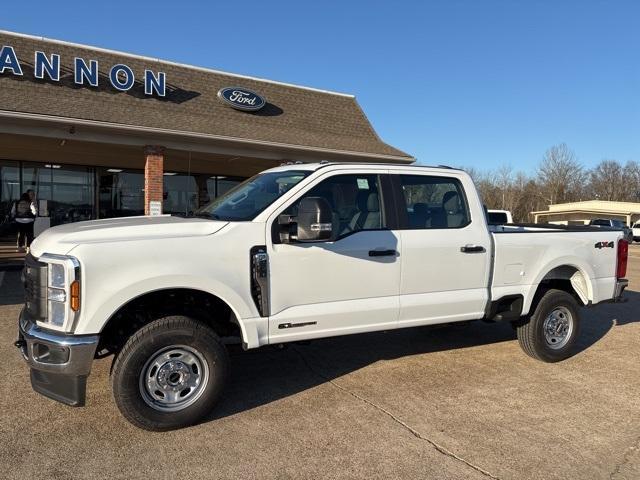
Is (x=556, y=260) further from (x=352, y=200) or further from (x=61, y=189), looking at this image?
(x=61, y=189)

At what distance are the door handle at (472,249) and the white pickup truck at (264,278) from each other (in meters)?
0.02

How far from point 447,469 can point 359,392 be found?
138 centimetres

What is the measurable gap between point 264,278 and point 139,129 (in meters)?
8.84

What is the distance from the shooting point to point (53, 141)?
12.8 meters

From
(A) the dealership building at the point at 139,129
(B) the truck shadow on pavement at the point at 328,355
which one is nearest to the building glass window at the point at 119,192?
(A) the dealership building at the point at 139,129

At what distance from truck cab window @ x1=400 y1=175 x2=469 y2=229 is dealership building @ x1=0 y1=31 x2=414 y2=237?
27.5 ft

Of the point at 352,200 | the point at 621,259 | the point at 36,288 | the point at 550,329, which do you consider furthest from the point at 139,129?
the point at 621,259

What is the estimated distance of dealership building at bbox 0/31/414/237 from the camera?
39.0ft

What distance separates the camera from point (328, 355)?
5.77m

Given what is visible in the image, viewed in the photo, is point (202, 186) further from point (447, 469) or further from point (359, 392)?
point (447, 469)

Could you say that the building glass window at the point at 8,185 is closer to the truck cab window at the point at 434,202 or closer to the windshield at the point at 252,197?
the windshield at the point at 252,197

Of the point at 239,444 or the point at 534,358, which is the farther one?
the point at 534,358

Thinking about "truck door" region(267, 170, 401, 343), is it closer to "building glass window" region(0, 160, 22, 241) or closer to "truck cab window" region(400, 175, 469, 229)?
"truck cab window" region(400, 175, 469, 229)

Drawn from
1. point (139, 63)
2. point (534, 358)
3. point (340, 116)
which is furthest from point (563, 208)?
point (534, 358)
